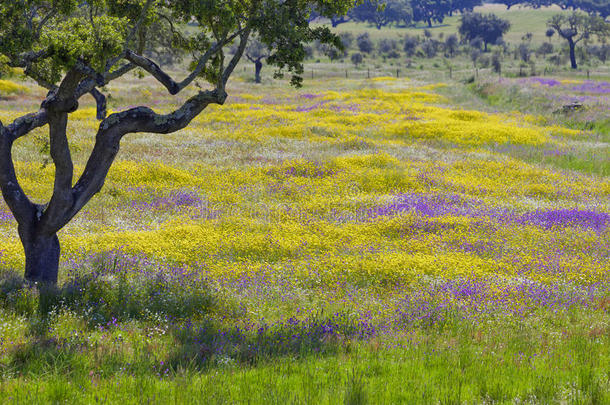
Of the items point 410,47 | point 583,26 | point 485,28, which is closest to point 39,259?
point 583,26

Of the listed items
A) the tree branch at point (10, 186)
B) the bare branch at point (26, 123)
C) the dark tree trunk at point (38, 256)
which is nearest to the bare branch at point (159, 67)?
the bare branch at point (26, 123)

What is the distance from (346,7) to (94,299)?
7.56m

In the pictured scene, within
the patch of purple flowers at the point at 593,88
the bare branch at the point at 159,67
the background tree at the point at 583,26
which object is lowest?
the bare branch at the point at 159,67

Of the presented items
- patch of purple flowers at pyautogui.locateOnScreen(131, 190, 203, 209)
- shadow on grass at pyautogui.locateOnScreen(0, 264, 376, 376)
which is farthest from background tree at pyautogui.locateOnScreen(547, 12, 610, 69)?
shadow on grass at pyautogui.locateOnScreen(0, 264, 376, 376)

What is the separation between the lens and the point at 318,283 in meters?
10.8

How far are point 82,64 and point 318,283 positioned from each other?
6.43m

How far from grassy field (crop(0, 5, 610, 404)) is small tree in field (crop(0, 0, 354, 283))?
1.37 metres

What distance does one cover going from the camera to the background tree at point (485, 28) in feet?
486

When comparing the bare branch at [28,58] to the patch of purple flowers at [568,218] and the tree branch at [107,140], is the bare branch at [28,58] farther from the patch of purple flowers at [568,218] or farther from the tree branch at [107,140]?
the patch of purple flowers at [568,218]

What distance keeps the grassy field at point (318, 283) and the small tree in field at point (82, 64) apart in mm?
1374

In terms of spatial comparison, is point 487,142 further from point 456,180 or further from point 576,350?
point 576,350

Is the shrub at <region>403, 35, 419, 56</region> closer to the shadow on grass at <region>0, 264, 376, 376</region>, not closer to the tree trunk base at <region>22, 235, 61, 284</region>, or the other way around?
the shadow on grass at <region>0, 264, 376, 376</region>

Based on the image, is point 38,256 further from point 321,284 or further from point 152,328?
point 321,284

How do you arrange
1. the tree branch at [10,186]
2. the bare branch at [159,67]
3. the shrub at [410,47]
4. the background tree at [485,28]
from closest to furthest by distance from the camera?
1. the tree branch at [10,186]
2. the bare branch at [159,67]
3. the shrub at [410,47]
4. the background tree at [485,28]
